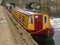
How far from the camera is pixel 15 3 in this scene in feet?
136

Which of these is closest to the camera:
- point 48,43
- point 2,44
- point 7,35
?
point 2,44

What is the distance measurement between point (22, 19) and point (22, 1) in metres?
22.8

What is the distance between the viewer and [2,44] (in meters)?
8.67

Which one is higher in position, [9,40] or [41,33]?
[9,40]

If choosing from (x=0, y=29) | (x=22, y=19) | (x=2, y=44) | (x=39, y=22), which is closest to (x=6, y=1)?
(x=22, y=19)

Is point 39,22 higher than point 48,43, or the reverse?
point 39,22

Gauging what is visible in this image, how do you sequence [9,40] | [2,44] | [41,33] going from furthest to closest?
[41,33], [9,40], [2,44]

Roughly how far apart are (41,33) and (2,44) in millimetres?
7012

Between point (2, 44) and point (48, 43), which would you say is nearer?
point (2, 44)

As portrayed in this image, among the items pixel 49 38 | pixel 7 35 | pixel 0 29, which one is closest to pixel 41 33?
pixel 49 38

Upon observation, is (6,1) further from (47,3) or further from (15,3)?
(47,3)

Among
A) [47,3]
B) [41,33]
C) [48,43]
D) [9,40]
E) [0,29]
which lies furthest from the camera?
[47,3]

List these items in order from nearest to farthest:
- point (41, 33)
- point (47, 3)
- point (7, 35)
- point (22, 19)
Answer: point (7, 35) < point (41, 33) < point (22, 19) < point (47, 3)

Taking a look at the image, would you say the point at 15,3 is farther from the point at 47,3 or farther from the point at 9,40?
the point at 9,40
